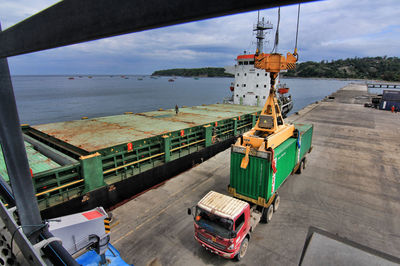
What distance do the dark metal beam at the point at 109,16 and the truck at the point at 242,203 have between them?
270 inches

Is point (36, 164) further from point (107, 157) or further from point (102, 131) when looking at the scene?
point (102, 131)

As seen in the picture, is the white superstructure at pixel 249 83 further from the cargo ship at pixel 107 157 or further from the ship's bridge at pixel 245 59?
the cargo ship at pixel 107 157

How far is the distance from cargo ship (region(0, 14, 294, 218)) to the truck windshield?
550 cm

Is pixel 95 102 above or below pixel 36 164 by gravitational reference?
below

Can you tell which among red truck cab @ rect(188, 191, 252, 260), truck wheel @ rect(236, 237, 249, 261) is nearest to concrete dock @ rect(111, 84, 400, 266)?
truck wheel @ rect(236, 237, 249, 261)

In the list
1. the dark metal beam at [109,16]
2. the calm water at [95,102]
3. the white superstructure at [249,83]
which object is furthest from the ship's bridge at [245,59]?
the dark metal beam at [109,16]

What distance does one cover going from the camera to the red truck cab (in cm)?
694

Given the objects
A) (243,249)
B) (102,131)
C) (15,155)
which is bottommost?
(243,249)

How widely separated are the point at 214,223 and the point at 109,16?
7.53 m

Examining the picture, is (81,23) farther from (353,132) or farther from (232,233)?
(353,132)

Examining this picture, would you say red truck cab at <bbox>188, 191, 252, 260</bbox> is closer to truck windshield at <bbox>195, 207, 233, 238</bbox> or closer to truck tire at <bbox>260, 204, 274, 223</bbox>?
truck windshield at <bbox>195, 207, 233, 238</bbox>

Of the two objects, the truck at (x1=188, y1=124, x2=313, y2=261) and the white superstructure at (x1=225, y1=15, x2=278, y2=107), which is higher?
the white superstructure at (x1=225, y1=15, x2=278, y2=107)

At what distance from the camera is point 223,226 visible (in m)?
7.20

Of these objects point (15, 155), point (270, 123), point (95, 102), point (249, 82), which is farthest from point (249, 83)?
point (95, 102)
